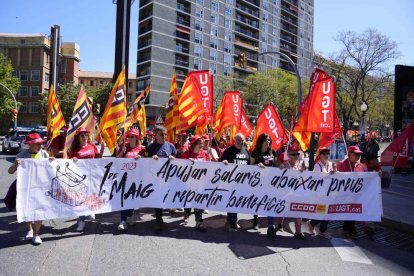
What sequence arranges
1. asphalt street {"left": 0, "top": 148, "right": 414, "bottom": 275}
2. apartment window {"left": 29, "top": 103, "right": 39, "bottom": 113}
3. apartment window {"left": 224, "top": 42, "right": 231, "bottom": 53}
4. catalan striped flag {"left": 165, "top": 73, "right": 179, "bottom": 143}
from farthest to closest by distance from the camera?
apartment window {"left": 224, "top": 42, "right": 231, "bottom": 53} < apartment window {"left": 29, "top": 103, "right": 39, "bottom": 113} < catalan striped flag {"left": 165, "top": 73, "right": 179, "bottom": 143} < asphalt street {"left": 0, "top": 148, "right": 414, "bottom": 275}

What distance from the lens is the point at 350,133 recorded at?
3969 cm

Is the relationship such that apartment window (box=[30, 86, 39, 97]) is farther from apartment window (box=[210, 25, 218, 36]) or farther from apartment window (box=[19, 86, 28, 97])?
apartment window (box=[210, 25, 218, 36])

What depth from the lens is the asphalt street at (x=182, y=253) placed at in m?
4.74

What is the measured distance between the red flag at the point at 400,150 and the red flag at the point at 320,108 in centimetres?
141

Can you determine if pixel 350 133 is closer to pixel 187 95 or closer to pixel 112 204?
pixel 187 95

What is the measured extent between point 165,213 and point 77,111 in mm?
2829

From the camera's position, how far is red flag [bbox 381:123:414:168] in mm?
7148

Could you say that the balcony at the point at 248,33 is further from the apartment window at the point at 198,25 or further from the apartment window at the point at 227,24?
the apartment window at the point at 198,25

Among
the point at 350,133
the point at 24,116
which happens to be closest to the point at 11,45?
the point at 24,116

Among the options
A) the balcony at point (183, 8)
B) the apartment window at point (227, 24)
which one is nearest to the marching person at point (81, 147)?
the balcony at point (183, 8)

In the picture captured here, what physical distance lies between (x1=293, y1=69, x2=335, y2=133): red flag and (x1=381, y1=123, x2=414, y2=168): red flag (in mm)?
1407

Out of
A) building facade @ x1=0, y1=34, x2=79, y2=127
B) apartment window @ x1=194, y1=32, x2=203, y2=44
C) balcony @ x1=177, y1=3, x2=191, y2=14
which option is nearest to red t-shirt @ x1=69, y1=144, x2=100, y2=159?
balcony @ x1=177, y1=3, x2=191, y2=14

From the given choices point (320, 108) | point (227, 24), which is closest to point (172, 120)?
point (320, 108)

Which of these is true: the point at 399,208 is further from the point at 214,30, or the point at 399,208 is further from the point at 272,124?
the point at 214,30
